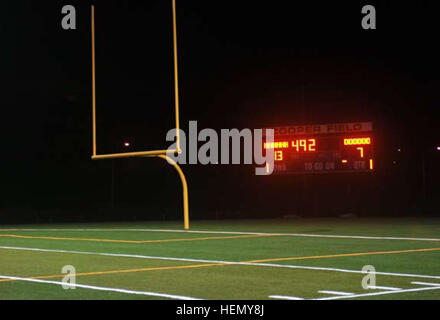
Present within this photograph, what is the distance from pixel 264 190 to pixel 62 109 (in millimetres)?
14075

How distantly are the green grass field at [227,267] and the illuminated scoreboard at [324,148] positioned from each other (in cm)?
993

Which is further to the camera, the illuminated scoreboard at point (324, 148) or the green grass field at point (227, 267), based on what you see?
the illuminated scoreboard at point (324, 148)

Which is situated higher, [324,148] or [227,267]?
[324,148]

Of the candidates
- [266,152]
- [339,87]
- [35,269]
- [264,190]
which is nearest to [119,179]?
[264,190]

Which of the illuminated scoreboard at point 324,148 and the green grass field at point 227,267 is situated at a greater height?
the illuminated scoreboard at point 324,148

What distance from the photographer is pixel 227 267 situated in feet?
31.7

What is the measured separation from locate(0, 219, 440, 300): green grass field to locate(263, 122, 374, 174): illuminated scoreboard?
993 cm

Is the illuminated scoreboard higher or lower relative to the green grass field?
higher

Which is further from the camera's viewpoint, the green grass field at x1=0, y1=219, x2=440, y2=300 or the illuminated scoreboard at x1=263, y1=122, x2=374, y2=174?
the illuminated scoreboard at x1=263, y1=122, x2=374, y2=174

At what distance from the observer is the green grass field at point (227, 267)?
7.34 m

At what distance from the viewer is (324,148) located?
25984 millimetres

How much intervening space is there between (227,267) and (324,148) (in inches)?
660

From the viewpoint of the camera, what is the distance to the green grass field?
7344 millimetres

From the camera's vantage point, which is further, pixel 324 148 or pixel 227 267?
pixel 324 148
